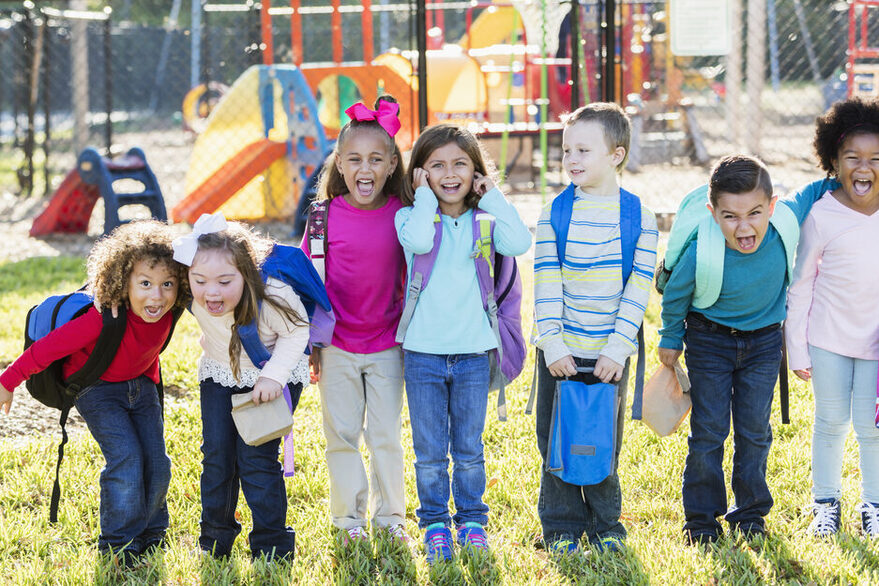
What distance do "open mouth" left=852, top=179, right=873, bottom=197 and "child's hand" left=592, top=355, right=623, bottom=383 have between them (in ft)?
3.27

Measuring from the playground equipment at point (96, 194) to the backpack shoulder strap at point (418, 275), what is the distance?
18.5 feet

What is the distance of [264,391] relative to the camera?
126 inches

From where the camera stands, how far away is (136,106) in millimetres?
26750

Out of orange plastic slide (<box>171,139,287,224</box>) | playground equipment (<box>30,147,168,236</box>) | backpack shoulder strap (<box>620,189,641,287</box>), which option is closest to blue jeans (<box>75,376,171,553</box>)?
backpack shoulder strap (<box>620,189,641,287</box>)

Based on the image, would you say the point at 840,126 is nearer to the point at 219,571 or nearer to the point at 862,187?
the point at 862,187

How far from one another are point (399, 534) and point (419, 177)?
3.96 ft

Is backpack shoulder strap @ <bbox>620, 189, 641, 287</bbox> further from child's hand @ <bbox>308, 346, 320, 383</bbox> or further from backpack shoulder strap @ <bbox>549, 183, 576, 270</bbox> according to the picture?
child's hand @ <bbox>308, 346, 320, 383</bbox>

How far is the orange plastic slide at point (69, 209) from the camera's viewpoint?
32.0ft

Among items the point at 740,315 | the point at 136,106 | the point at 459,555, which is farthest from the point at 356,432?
the point at 136,106

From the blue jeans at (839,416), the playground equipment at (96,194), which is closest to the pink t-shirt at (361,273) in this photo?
the blue jeans at (839,416)

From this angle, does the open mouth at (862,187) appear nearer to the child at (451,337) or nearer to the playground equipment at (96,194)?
the child at (451,337)

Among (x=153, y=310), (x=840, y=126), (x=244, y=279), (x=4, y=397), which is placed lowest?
(x=4, y=397)

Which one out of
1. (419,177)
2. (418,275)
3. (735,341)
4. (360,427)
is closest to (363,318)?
(418,275)

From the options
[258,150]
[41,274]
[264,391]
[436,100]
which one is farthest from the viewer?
[436,100]
